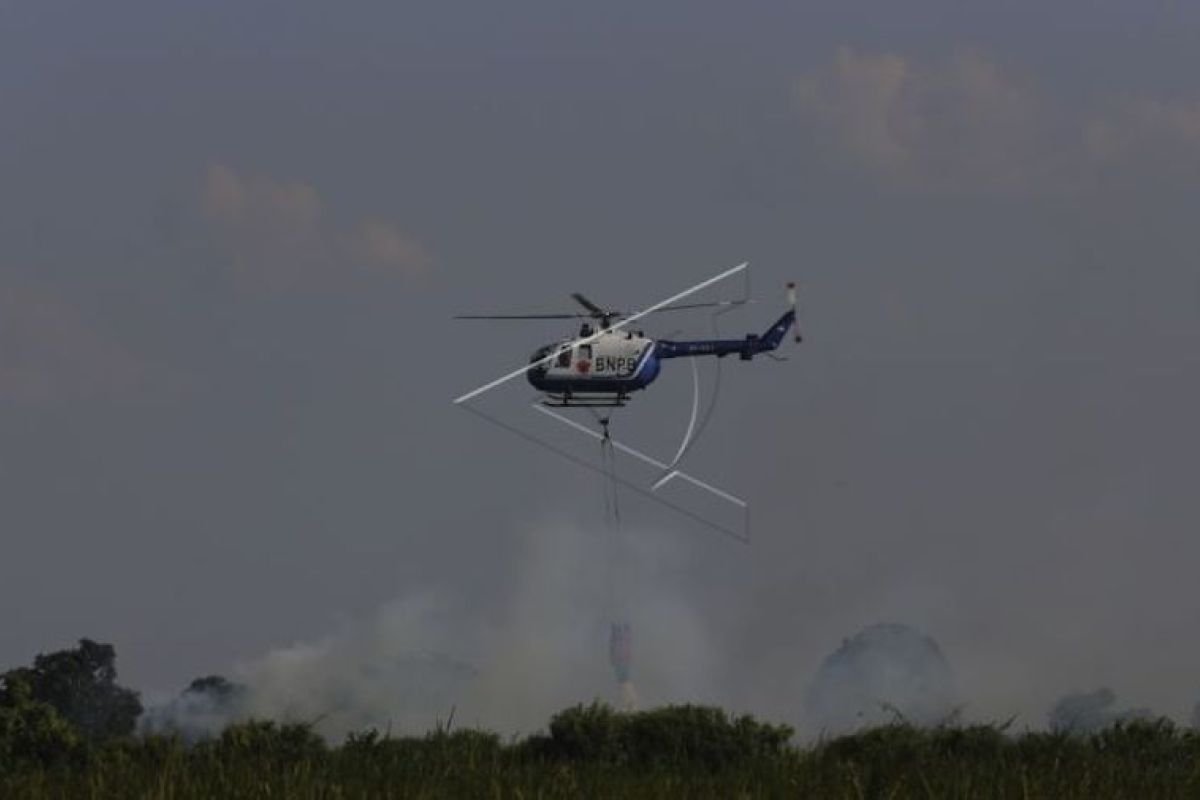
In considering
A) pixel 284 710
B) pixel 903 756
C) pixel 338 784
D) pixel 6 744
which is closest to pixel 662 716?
pixel 284 710

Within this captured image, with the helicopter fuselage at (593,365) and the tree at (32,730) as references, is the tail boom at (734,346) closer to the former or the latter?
the helicopter fuselage at (593,365)

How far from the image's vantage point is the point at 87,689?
178 metres

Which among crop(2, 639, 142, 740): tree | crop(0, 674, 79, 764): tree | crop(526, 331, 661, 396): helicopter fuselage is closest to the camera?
crop(0, 674, 79, 764): tree

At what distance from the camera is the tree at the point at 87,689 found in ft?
563

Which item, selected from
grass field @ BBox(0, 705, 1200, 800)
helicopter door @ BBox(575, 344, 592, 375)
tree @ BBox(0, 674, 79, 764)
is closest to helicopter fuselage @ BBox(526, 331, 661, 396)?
helicopter door @ BBox(575, 344, 592, 375)

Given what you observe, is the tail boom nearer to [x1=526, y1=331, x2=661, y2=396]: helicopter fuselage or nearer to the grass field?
[x1=526, y1=331, x2=661, y2=396]: helicopter fuselage

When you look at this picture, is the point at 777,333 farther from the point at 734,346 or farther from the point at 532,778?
the point at 532,778

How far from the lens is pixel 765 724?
48.7 meters

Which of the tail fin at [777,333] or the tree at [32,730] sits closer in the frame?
the tree at [32,730]

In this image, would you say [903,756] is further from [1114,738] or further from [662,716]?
[662,716]

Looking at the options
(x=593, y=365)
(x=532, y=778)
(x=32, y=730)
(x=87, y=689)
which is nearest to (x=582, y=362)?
(x=593, y=365)

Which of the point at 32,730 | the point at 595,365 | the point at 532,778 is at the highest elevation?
the point at 595,365

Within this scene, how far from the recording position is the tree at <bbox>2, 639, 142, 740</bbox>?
172 m

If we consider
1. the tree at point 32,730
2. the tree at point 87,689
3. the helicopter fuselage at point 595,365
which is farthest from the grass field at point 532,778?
the tree at point 87,689
